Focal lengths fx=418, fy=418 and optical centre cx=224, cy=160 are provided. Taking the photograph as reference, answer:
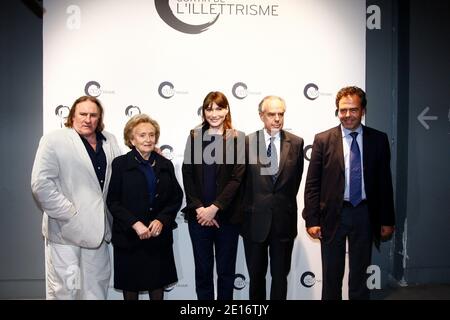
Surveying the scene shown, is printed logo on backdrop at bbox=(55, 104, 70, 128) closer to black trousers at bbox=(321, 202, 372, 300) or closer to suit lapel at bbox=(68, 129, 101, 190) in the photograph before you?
suit lapel at bbox=(68, 129, 101, 190)

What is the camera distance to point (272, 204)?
120 inches

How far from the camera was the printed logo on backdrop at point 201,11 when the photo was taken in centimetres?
352

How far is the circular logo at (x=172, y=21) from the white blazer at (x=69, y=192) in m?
1.26

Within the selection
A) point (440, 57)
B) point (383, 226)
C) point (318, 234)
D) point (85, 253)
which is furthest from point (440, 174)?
point (85, 253)

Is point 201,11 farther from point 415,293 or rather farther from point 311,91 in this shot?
point 415,293

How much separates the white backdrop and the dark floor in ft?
2.35

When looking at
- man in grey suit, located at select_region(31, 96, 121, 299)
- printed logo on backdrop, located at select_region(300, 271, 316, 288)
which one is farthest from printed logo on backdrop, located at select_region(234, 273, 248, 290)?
man in grey suit, located at select_region(31, 96, 121, 299)

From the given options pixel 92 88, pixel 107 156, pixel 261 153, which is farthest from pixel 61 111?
pixel 261 153

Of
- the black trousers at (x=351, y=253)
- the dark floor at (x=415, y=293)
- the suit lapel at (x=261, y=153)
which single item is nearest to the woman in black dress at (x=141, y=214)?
the suit lapel at (x=261, y=153)

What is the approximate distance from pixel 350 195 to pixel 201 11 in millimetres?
1945

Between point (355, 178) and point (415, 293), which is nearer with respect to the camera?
point (355, 178)

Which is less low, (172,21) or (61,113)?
(172,21)

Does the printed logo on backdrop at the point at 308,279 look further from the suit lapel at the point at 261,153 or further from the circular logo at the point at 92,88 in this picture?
the circular logo at the point at 92,88

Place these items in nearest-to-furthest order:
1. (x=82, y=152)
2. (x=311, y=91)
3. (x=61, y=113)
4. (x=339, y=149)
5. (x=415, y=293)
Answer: (x=82, y=152) → (x=339, y=149) → (x=61, y=113) → (x=311, y=91) → (x=415, y=293)
